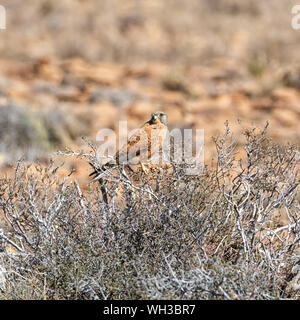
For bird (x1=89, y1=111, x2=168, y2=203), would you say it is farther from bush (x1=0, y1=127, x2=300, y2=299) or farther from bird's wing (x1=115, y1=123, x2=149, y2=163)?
bush (x1=0, y1=127, x2=300, y2=299)

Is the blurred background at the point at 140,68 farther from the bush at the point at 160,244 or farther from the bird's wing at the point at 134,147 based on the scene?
the bush at the point at 160,244

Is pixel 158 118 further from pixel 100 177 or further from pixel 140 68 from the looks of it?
pixel 140 68

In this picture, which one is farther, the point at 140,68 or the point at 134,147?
the point at 140,68

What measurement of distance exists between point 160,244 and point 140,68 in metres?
16.5

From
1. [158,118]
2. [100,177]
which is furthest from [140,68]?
[100,177]

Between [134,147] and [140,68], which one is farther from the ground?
[140,68]

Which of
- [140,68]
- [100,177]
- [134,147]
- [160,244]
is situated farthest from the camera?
[140,68]

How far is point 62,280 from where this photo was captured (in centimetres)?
386

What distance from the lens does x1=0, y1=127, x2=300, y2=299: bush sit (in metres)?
3.53

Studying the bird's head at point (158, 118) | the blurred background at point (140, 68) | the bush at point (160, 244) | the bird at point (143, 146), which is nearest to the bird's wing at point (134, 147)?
the bird at point (143, 146)

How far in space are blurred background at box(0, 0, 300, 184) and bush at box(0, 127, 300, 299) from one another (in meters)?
3.43

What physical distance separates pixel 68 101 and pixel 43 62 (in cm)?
502

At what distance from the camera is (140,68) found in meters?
19.8

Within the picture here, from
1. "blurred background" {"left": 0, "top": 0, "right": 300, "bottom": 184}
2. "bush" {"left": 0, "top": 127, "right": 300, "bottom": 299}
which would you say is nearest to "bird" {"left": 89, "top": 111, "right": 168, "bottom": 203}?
"bush" {"left": 0, "top": 127, "right": 300, "bottom": 299}
